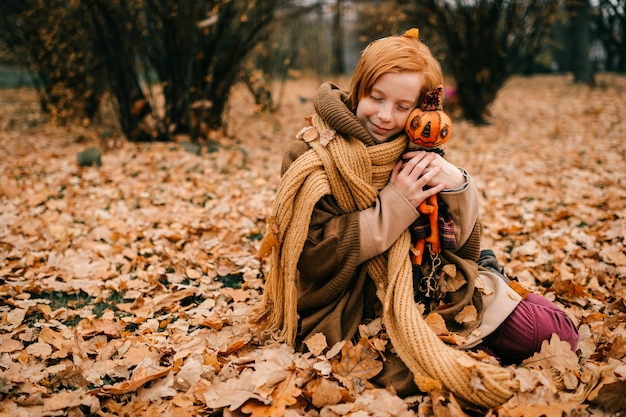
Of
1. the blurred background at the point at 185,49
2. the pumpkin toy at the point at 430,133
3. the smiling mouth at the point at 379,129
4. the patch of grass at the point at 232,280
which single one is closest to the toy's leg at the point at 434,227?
the pumpkin toy at the point at 430,133

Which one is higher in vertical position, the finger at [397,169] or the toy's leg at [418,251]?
the finger at [397,169]

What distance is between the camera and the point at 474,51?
8.54 meters

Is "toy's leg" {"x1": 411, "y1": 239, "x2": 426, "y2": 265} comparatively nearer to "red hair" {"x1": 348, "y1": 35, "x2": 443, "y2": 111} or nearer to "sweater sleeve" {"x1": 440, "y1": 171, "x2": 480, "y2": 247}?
"sweater sleeve" {"x1": 440, "y1": 171, "x2": 480, "y2": 247}

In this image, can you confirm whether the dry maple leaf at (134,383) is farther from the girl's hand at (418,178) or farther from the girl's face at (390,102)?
the girl's face at (390,102)

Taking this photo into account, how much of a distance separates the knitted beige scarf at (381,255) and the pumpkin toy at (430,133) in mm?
80

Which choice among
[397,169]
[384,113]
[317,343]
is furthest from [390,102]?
[317,343]

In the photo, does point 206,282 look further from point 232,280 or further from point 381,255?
point 381,255

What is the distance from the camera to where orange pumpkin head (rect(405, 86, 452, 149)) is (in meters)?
1.78

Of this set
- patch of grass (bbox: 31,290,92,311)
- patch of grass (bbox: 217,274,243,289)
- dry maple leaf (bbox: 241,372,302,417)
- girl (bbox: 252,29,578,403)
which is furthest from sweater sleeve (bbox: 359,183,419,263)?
patch of grass (bbox: 31,290,92,311)

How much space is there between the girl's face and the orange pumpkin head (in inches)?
1.7

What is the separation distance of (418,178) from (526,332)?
0.84m

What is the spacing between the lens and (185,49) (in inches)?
248

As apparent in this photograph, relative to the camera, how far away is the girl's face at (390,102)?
182cm

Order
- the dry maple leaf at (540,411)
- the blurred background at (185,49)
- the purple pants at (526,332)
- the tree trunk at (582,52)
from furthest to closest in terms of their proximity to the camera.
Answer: the tree trunk at (582,52), the blurred background at (185,49), the purple pants at (526,332), the dry maple leaf at (540,411)
